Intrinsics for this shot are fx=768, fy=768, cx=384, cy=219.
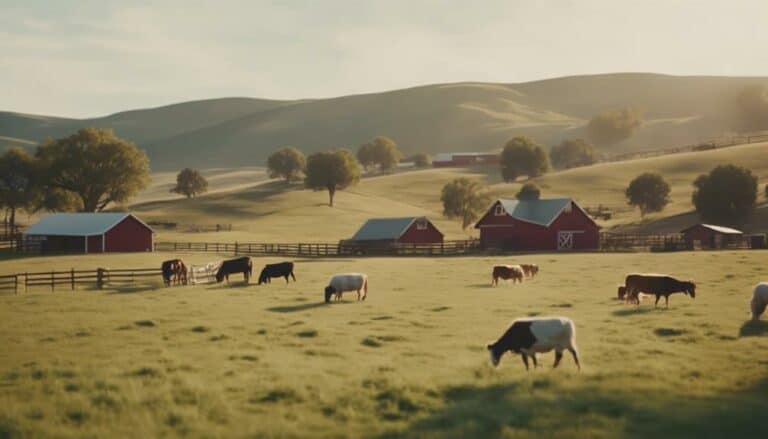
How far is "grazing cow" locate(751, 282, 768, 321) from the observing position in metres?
23.0

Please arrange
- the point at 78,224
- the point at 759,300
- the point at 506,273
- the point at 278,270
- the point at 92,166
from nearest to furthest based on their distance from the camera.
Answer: the point at 759,300 → the point at 506,273 → the point at 278,270 → the point at 78,224 → the point at 92,166

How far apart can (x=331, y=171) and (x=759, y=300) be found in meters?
91.5

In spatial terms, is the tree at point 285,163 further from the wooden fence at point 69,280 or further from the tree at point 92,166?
the wooden fence at point 69,280

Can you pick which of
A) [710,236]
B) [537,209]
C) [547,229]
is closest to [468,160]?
[537,209]

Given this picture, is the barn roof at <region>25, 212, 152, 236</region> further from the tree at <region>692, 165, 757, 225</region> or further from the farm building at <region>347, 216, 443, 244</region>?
the tree at <region>692, 165, 757, 225</region>

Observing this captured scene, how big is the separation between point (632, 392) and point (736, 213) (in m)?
75.2

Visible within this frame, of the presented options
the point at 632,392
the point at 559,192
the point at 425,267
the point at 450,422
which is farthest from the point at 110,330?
the point at 559,192

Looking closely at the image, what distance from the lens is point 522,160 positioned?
135250 mm

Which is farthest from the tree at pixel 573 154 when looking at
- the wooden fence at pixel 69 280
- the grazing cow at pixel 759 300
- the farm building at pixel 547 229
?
the grazing cow at pixel 759 300

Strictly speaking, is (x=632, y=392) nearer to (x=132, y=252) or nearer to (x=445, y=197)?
(x=132, y=252)

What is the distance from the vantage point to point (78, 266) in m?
52.7

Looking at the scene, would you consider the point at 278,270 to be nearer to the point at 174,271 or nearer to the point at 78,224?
the point at 174,271

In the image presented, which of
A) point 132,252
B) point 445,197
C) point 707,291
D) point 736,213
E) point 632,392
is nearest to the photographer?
point 632,392

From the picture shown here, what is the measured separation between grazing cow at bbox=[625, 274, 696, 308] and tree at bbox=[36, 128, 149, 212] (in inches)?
2623
